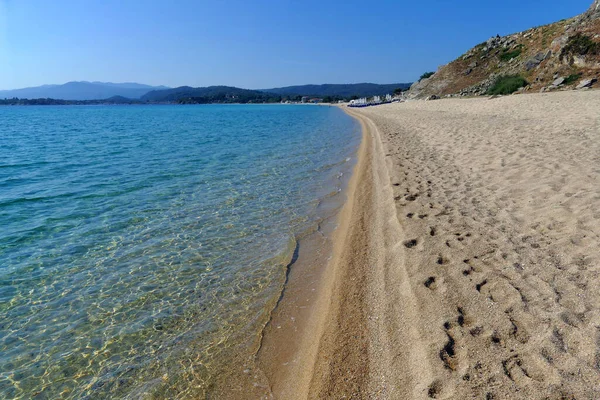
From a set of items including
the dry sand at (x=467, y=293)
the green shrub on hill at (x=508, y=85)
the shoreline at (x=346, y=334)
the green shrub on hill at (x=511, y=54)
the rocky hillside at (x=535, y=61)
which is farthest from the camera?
the green shrub on hill at (x=511, y=54)

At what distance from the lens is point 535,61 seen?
3859 cm

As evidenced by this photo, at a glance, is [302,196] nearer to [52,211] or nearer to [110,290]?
[110,290]

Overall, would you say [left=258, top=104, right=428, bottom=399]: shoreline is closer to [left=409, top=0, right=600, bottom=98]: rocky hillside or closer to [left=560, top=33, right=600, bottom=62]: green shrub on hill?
[left=409, top=0, right=600, bottom=98]: rocky hillside

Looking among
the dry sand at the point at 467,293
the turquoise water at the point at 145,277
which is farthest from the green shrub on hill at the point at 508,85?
the turquoise water at the point at 145,277

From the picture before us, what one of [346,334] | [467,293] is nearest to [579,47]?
[467,293]

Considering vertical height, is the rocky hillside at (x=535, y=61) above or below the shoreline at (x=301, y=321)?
above

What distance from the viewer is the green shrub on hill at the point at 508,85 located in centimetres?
3528

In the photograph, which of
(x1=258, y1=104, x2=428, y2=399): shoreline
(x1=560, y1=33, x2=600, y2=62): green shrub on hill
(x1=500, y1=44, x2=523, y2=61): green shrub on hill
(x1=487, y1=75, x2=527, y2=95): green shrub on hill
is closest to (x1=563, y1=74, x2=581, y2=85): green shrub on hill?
(x1=560, y1=33, x2=600, y2=62): green shrub on hill

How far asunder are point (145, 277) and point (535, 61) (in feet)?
153

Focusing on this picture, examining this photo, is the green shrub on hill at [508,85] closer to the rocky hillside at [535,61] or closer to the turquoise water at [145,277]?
the rocky hillside at [535,61]

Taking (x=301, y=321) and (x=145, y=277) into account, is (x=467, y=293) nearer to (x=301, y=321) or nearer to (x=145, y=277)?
(x=301, y=321)

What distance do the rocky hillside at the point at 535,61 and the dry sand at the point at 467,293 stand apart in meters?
25.9

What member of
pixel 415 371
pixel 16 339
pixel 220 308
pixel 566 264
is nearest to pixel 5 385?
pixel 16 339

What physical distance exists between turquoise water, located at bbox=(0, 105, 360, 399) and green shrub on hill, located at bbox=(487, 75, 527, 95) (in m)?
31.3
